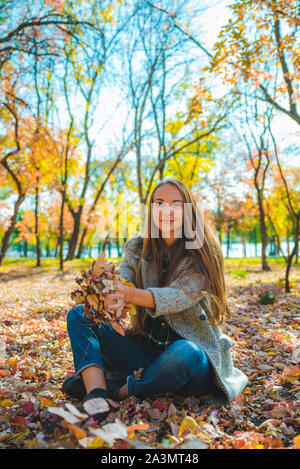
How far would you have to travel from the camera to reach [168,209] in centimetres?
204

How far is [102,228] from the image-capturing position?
55.4ft

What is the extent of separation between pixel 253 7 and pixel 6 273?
903 cm

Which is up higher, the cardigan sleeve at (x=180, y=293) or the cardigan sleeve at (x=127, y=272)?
the cardigan sleeve at (x=127, y=272)

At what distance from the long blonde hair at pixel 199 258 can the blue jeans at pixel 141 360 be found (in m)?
0.16

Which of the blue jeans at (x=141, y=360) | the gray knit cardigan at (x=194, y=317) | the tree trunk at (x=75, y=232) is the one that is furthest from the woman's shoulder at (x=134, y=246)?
the tree trunk at (x=75, y=232)

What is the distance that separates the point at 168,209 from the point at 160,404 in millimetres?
1114

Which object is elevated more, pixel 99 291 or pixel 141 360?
pixel 99 291

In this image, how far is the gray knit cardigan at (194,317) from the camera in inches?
69.0

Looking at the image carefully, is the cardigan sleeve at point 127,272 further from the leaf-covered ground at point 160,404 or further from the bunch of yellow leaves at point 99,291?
the leaf-covered ground at point 160,404

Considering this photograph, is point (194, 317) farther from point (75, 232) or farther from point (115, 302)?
point (75, 232)

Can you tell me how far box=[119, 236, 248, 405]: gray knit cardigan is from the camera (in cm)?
175

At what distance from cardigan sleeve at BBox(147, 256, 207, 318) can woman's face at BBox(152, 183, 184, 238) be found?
281 millimetres

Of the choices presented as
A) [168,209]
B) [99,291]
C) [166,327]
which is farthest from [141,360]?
[168,209]

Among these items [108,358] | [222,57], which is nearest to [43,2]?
[222,57]
